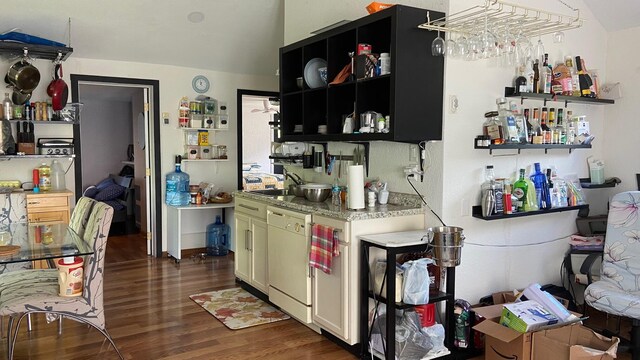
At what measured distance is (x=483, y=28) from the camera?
2725 mm

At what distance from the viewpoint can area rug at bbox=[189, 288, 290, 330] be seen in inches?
146

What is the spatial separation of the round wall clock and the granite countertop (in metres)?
2.50

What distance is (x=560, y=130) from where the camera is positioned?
3.50 metres

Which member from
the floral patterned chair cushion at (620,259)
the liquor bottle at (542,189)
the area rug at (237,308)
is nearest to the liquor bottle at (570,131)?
the liquor bottle at (542,189)

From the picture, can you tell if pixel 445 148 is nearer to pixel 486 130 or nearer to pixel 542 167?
pixel 486 130

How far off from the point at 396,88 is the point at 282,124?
4.78 feet

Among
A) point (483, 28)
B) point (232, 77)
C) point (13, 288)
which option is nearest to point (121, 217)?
point (232, 77)

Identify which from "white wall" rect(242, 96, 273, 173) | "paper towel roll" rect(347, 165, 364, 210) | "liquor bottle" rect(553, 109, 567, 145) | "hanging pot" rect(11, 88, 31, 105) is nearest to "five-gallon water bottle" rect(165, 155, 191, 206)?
"hanging pot" rect(11, 88, 31, 105)

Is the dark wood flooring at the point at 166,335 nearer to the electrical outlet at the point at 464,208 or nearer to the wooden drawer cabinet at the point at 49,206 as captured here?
the wooden drawer cabinet at the point at 49,206

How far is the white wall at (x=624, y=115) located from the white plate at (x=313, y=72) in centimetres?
225

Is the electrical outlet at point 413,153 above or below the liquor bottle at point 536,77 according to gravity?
below

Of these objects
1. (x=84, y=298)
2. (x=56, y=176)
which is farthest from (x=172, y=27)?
(x=84, y=298)

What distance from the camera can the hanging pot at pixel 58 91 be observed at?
4.82 metres

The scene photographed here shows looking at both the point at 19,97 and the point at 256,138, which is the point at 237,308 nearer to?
the point at 19,97
